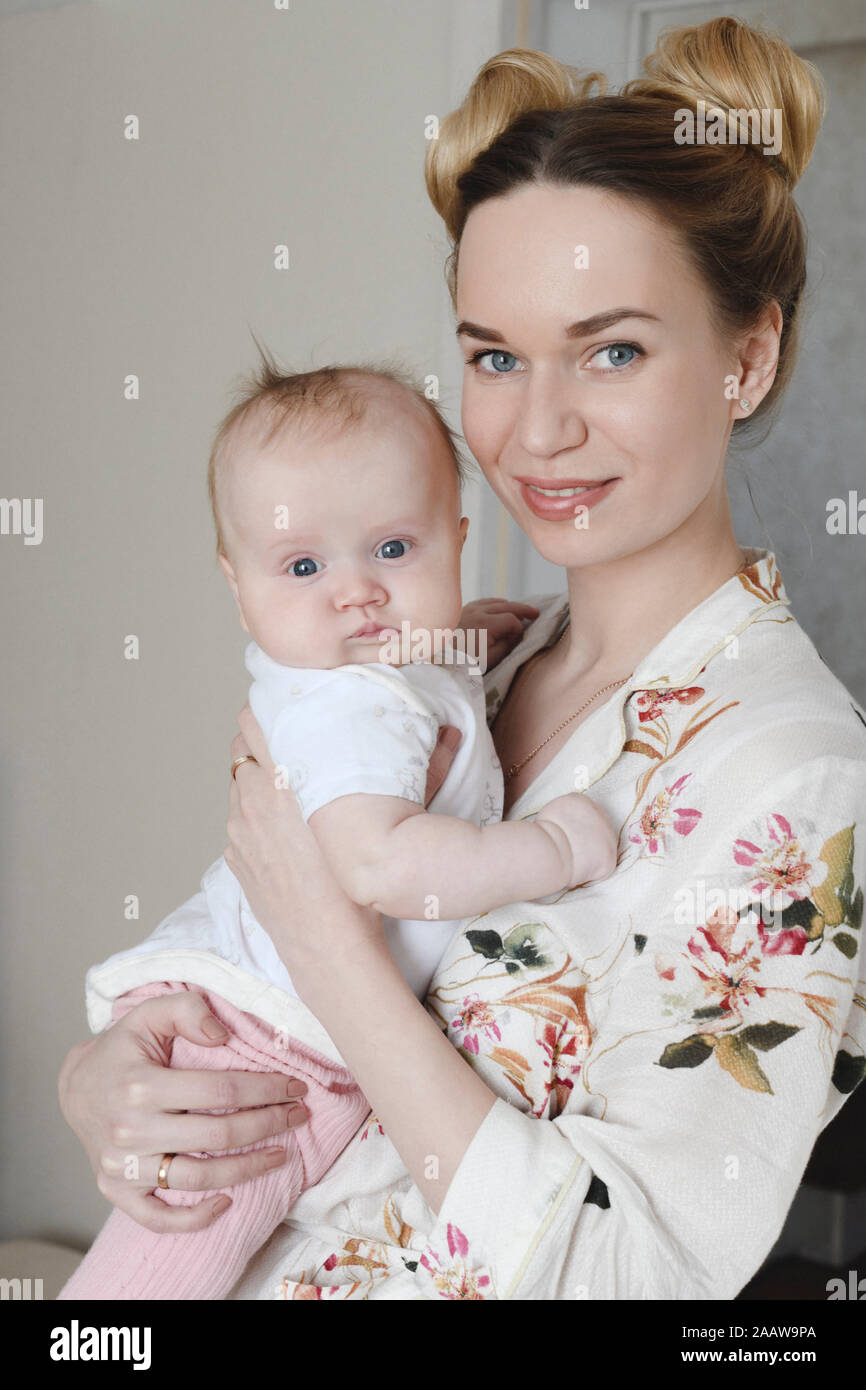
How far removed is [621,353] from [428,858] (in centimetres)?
52

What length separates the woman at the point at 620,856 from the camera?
94 centimetres

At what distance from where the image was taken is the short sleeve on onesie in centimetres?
104

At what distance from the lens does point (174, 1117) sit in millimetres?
1143

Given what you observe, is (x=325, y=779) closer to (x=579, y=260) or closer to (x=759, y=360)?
(x=579, y=260)

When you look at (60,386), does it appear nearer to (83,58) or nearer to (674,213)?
(83,58)

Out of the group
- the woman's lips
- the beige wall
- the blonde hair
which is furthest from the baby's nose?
the beige wall

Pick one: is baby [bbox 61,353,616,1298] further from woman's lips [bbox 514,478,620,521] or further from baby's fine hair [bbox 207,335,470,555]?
woman's lips [bbox 514,478,620,521]

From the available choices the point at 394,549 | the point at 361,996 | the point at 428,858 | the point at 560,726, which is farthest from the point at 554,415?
the point at 361,996

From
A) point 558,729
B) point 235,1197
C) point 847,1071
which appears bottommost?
point 235,1197

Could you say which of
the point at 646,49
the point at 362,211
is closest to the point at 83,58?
the point at 362,211

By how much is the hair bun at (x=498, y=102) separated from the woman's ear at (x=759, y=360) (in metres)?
0.31

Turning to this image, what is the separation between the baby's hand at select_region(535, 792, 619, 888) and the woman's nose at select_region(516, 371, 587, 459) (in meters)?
0.34

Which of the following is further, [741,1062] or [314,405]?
[314,405]
